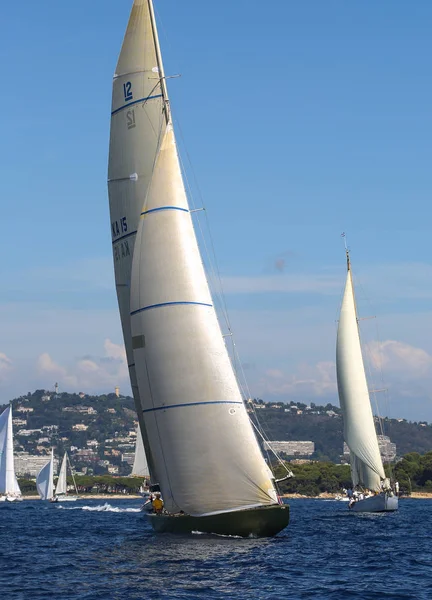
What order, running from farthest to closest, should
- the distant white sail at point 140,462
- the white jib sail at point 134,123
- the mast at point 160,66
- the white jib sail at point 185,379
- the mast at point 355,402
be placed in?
the distant white sail at point 140,462, the mast at point 355,402, the white jib sail at point 134,123, the mast at point 160,66, the white jib sail at point 185,379

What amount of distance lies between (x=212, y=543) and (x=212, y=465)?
2.80m

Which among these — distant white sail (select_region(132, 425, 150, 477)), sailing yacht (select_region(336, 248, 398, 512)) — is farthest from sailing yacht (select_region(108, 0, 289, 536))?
distant white sail (select_region(132, 425, 150, 477))

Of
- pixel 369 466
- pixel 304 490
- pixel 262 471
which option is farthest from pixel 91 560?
pixel 304 490

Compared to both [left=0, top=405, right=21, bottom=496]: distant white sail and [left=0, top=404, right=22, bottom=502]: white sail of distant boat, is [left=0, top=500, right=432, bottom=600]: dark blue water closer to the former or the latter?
[left=0, top=404, right=22, bottom=502]: white sail of distant boat

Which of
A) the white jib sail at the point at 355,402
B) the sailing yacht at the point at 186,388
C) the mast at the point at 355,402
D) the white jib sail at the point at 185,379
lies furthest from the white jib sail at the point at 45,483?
the white jib sail at the point at 185,379

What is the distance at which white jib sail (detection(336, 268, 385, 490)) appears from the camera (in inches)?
2931

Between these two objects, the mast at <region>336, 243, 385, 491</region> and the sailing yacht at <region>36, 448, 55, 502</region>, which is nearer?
the mast at <region>336, 243, 385, 491</region>

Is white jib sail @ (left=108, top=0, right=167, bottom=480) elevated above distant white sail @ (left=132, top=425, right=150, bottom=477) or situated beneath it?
elevated above

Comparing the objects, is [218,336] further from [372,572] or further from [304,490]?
[304,490]

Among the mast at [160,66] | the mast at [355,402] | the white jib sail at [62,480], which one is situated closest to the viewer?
the mast at [160,66]

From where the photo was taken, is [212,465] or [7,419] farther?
[7,419]

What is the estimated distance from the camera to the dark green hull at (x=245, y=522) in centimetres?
3797

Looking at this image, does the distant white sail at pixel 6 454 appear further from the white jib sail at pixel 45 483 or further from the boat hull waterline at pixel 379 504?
the boat hull waterline at pixel 379 504

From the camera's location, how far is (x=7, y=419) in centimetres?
11819
